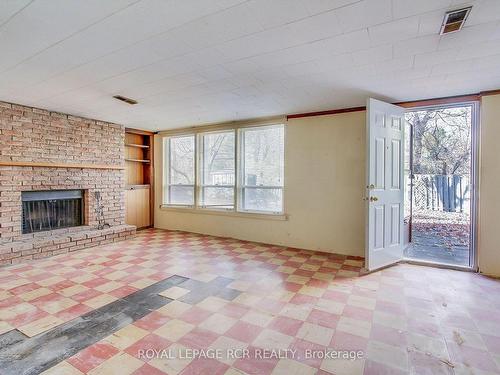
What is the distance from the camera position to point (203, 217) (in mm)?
5781

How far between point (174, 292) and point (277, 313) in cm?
115

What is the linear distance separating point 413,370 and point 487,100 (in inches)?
136

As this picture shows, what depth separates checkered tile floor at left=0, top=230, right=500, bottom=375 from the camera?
177 centimetres

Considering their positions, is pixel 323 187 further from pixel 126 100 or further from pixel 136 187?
pixel 136 187

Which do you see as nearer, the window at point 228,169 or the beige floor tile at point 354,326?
the beige floor tile at point 354,326

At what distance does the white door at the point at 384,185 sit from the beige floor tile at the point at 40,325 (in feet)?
11.3

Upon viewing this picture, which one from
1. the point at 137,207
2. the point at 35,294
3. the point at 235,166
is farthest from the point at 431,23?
the point at 137,207

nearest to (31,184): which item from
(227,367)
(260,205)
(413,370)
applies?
(260,205)

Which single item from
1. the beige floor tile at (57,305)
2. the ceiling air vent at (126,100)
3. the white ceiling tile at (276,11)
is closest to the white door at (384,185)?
the white ceiling tile at (276,11)

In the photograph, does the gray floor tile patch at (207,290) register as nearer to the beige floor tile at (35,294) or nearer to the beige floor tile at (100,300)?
the beige floor tile at (100,300)

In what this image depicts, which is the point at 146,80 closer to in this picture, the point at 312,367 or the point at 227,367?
the point at 227,367

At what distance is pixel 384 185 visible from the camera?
3.66m

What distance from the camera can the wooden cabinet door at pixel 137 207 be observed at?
5961mm

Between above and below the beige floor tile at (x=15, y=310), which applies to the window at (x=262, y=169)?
above
